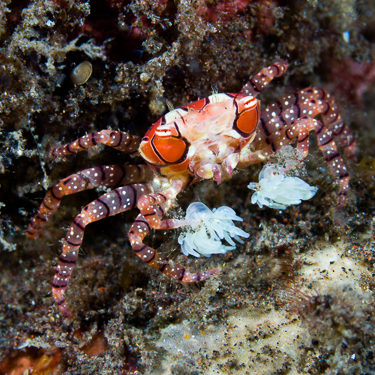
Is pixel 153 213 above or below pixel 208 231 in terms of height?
above

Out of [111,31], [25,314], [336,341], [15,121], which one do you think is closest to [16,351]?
[25,314]

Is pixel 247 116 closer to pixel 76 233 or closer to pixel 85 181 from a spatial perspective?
pixel 85 181

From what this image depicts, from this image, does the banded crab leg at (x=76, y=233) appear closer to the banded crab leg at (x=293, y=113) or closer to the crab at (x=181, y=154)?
the crab at (x=181, y=154)

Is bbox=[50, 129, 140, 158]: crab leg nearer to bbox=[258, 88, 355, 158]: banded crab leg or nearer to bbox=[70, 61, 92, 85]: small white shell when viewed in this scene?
bbox=[70, 61, 92, 85]: small white shell

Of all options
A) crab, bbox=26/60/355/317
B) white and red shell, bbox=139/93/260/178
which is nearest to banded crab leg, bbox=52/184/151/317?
crab, bbox=26/60/355/317

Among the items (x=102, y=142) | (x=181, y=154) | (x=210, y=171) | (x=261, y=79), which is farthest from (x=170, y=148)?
(x=261, y=79)

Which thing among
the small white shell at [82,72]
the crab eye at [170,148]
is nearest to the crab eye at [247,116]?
the crab eye at [170,148]

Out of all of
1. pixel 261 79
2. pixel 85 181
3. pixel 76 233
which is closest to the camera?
pixel 76 233
